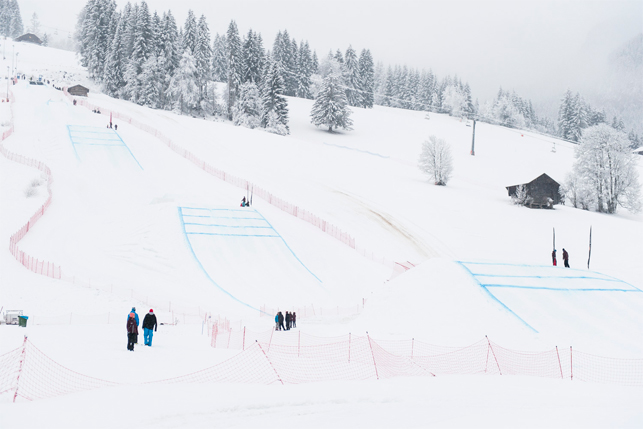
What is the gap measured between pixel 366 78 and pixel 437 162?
59799mm

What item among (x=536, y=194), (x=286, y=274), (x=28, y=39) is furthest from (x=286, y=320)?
(x=28, y=39)

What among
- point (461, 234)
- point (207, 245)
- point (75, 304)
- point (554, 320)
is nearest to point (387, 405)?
point (554, 320)

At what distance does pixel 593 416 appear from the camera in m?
8.75

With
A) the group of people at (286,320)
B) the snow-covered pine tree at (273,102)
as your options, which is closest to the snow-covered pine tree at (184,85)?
the snow-covered pine tree at (273,102)

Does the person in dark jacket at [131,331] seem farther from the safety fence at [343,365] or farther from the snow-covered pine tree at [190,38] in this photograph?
the snow-covered pine tree at [190,38]

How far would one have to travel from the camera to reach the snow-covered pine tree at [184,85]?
212 feet

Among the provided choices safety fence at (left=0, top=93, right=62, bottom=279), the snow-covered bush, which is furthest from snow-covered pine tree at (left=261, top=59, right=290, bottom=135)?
safety fence at (left=0, top=93, right=62, bottom=279)

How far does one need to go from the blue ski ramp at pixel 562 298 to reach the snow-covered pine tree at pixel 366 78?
79.7m

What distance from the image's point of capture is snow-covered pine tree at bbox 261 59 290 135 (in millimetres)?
63250

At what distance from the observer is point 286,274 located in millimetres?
24984

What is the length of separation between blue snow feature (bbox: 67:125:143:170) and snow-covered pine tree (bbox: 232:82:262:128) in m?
19.1

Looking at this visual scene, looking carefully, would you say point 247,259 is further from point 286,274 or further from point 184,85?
point 184,85

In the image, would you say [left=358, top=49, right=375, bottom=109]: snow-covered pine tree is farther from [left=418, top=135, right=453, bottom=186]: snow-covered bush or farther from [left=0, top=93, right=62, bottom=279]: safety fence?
[left=0, top=93, right=62, bottom=279]: safety fence

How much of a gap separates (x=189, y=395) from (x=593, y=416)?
22.6ft
